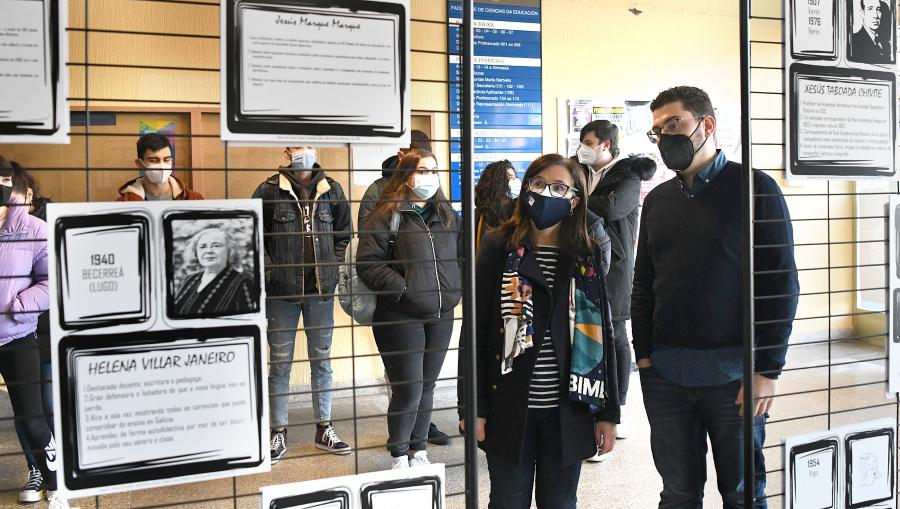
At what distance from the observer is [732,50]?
6.31 metres

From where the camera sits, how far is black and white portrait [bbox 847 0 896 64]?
5.43 ft

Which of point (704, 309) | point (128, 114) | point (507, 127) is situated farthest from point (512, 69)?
point (704, 309)

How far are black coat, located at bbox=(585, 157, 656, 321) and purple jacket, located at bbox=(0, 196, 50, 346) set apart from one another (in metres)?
2.42

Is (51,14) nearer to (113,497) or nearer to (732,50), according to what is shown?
(113,497)

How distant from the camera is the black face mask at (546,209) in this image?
2.16 meters


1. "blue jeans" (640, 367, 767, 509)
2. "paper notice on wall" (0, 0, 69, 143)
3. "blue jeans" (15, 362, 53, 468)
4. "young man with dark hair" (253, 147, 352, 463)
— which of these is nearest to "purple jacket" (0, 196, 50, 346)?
"blue jeans" (15, 362, 53, 468)

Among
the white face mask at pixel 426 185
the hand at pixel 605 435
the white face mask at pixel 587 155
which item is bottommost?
the hand at pixel 605 435

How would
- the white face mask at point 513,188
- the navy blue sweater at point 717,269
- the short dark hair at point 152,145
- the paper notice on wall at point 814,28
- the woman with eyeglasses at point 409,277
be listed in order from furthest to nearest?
the white face mask at point 513,188 → the short dark hair at point 152,145 → the woman with eyeglasses at point 409,277 → the navy blue sweater at point 717,269 → the paper notice on wall at point 814,28

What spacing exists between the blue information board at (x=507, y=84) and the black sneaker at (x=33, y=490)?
3.05 m

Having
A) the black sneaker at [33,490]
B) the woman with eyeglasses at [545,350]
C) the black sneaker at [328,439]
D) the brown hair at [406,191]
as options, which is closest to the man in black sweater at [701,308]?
the woman with eyeglasses at [545,350]

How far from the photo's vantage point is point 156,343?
1.13 m

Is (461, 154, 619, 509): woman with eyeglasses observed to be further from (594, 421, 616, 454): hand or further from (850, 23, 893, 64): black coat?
(850, 23, 893, 64): black coat

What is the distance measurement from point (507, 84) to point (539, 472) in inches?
150

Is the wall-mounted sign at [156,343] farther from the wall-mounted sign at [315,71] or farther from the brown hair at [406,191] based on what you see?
the brown hair at [406,191]
